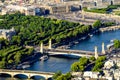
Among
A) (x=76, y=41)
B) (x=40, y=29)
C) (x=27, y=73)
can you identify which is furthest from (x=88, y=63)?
(x=40, y=29)

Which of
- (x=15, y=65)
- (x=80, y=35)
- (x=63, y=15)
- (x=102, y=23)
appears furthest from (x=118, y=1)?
(x=15, y=65)

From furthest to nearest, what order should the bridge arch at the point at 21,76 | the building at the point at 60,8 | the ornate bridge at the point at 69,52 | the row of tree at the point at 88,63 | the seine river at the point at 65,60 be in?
the building at the point at 60,8 → the ornate bridge at the point at 69,52 → the seine river at the point at 65,60 → the bridge arch at the point at 21,76 → the row of tree at the point at 88,63

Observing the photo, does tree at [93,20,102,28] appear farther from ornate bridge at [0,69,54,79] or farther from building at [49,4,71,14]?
ornate bridge at [0,69,54,79]

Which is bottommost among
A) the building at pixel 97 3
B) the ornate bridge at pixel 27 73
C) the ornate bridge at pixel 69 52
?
the building at pixel 97 3

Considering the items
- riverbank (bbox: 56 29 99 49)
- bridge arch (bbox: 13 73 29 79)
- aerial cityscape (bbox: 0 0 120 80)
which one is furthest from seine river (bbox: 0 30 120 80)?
bridge arch (bbox: 13 73 29 79)

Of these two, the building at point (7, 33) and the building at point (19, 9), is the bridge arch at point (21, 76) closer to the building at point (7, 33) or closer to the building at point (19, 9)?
the building at point (7, 33)

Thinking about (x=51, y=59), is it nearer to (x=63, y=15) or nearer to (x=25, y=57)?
(x=25, y=57)

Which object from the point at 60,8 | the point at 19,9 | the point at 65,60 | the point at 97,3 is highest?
Result: the point at 65,60

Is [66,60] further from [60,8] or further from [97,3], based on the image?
[97,3]

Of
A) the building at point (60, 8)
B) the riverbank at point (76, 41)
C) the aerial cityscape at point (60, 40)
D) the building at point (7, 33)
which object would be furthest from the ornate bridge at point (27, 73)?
the building at point (60, 8)
